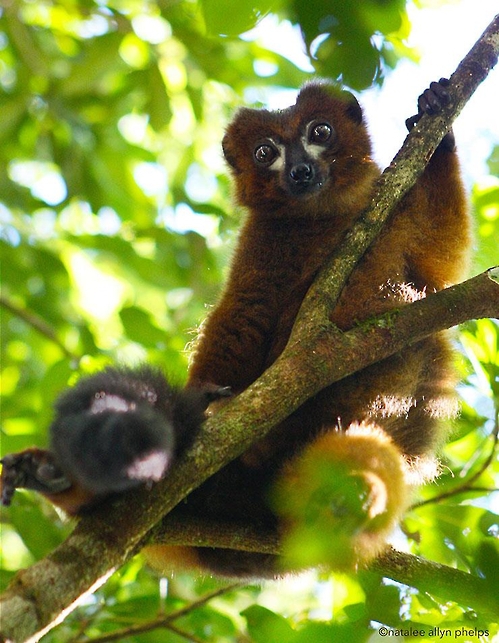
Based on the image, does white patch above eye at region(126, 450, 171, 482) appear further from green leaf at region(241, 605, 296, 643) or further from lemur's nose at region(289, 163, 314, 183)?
lemur's nose at region(289, 163, 314, 183)

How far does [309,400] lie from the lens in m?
3.29

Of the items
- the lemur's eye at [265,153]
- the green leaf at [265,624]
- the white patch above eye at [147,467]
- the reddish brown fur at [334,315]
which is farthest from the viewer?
the lemur's eye at [265,153]

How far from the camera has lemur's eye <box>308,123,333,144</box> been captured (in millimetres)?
4453

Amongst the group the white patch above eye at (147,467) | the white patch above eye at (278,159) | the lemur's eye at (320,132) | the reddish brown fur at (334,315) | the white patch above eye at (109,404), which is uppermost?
the lemur's eye at (320,132)

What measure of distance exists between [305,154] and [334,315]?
1.41 meters

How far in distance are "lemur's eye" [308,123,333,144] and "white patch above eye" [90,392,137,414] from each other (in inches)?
98.2

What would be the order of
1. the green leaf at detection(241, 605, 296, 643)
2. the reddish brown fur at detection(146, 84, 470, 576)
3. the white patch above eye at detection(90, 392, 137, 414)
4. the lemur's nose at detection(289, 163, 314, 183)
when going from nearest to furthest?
the white patch above eye at detection(90, 392, 137, 414), the green leaf at detection(241, 605, 296, 643), the reddish brown fur at detection(146, 84, 470, 576), the lemur's nose at detection(289, 163, 314, 183)

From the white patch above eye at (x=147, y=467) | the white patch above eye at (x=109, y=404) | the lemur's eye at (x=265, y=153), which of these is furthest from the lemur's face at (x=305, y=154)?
the white patch above eye at (x=147, y=467)

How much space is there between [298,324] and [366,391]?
61cm

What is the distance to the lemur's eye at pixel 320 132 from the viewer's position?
445cm

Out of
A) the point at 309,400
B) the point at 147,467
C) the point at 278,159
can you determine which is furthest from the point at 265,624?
the point at 278,159

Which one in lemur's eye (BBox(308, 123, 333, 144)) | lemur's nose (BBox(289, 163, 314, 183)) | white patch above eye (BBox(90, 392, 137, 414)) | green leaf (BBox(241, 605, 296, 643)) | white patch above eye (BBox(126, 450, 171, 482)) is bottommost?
green leaf (BBox(241, 605, 296, 643))

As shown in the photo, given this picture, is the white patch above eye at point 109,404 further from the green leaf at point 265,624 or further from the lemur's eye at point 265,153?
the lemur's eye at point 265,153

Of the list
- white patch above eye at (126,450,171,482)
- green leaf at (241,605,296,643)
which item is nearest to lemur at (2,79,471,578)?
white patch above eye at (126,450,171,482)
